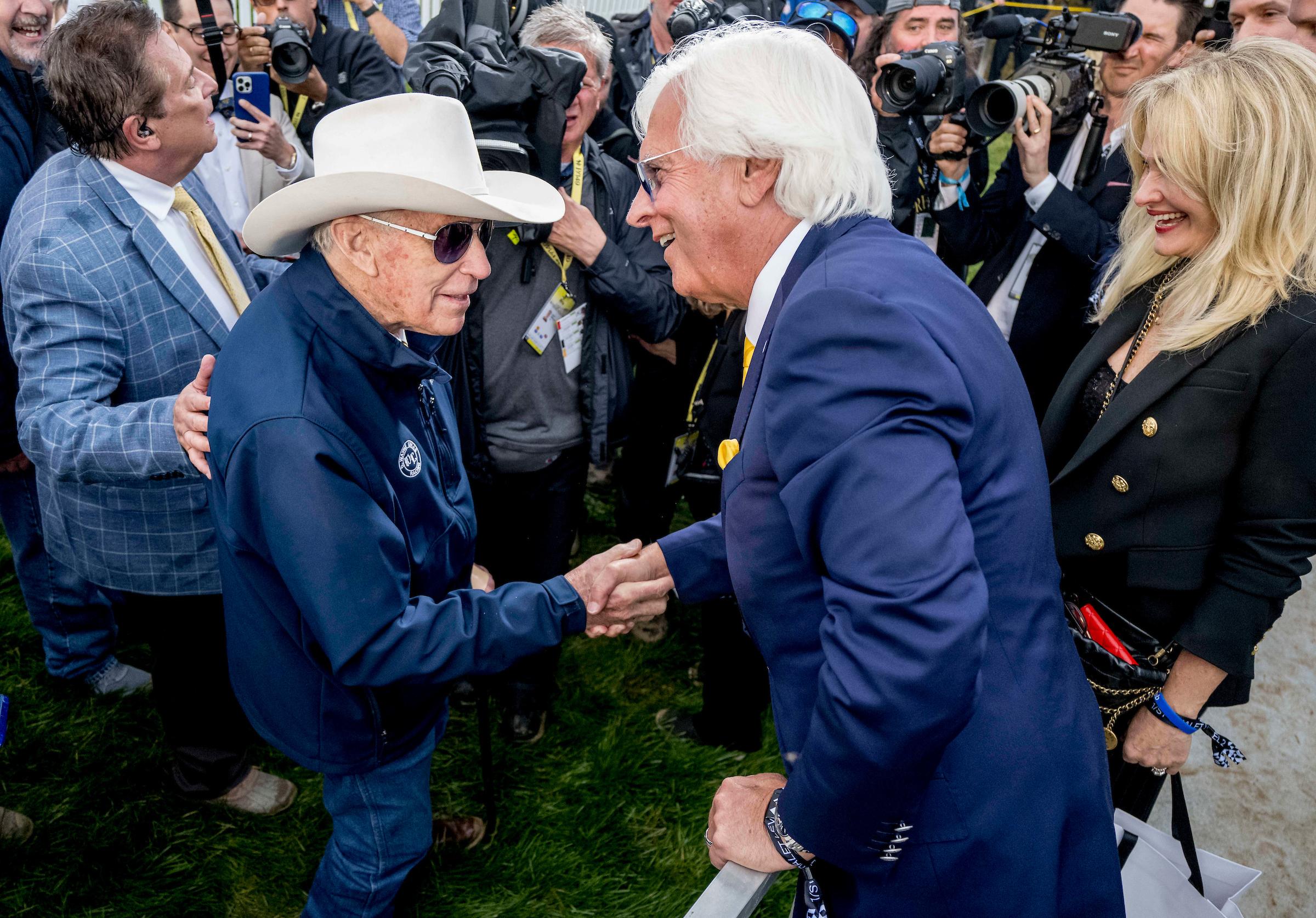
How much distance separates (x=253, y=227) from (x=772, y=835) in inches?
63.7

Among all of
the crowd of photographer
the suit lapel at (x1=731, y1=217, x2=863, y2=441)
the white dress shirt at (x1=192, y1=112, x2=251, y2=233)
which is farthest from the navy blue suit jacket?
the white dress shirt at (x1=192, y1=112, x2=251, y2=233)

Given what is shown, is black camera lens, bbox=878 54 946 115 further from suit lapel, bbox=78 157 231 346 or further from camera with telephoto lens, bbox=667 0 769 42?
suit lapel, bbox=78 157 231 346

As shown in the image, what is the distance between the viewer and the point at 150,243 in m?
2.55

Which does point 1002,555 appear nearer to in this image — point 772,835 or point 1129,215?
point 772,835

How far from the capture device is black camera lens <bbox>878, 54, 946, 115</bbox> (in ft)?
11.1

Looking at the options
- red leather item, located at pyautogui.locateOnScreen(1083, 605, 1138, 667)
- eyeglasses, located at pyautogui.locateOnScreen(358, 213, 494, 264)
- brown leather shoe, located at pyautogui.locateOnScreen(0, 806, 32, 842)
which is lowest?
brown leather shoe, located at pyautogui.locateOnScreen(0, 806, 32, 842)

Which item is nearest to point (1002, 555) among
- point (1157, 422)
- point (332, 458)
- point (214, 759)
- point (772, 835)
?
point (772, 835)

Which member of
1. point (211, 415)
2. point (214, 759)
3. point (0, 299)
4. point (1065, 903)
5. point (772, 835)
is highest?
point (211, 415)

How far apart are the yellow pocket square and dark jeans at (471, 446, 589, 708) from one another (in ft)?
4.95

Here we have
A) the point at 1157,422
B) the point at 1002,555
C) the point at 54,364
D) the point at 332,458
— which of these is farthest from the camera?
the point at 54,364

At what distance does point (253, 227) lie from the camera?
2.00 m

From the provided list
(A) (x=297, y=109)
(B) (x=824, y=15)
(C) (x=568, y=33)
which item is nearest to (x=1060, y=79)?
(B) (x=824, y=15)

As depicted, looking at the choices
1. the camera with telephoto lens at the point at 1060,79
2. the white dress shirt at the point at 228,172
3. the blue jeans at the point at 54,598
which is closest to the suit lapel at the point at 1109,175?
the camera with telephoto lens at the point at 1060,79

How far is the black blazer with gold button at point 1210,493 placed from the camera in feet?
6.56
